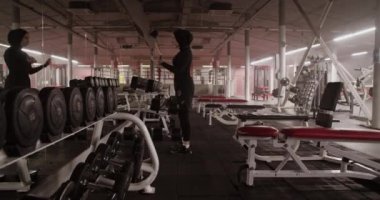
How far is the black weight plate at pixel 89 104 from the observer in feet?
6.19

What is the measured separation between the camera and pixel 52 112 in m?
1.39

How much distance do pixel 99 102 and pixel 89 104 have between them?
0.87 feet

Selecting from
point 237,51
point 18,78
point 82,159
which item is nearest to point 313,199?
point 82,159

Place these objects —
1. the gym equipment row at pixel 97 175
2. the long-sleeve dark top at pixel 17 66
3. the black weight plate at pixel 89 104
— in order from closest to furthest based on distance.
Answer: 1. the gym equipment row at pixel 97 175
2. the black weight plate at pixel 89 104
3. the long-sleeve dark top at pixel 17 66

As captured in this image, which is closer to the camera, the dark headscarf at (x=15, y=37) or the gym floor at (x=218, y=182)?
the gym floor at (x=218, y=182)

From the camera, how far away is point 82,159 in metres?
1.92

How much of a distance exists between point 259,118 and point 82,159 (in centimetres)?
175

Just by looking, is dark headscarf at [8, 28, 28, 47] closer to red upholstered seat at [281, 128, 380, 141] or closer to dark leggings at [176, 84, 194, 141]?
dark leggings at [176, 84, 194, 141]

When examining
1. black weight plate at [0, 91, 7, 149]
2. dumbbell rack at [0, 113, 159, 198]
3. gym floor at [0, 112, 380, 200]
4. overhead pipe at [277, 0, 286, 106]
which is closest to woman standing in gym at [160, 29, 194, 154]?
gym floor at [0, 112, 380, 200]

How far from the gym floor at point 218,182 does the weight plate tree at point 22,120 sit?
0.58 metres

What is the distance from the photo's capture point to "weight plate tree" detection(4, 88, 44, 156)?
3.58 ft

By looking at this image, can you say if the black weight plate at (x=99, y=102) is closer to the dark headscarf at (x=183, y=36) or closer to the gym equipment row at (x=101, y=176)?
the gym equipment row at (x=101, y=176)

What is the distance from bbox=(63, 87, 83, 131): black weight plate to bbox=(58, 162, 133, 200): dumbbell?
230mm

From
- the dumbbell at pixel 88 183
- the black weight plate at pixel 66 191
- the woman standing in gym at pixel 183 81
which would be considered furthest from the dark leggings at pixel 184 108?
the black weight plate at pixel 66 191
